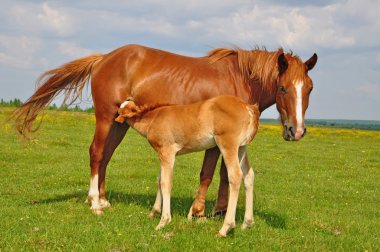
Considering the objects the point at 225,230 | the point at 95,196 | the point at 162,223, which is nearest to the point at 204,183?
the point at 162,223

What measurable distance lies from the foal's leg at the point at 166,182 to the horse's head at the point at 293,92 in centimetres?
187

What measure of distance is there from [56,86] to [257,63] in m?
4.34

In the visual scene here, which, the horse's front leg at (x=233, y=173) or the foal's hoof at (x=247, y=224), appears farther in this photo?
the foal's hoof at (x=247, y=224)

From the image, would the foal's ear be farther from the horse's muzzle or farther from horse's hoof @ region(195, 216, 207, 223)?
the horse's muzzle

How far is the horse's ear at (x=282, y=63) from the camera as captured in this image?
7.04 m

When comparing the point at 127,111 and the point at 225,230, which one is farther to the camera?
the point at 127,111

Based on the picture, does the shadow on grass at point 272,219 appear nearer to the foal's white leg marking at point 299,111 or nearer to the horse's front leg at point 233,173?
the horse's front leg at point 233,173

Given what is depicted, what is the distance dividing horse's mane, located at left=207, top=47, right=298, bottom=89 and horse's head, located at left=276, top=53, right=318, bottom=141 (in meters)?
0.22

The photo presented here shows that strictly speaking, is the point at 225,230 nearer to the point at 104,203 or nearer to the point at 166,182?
the point at 166,182

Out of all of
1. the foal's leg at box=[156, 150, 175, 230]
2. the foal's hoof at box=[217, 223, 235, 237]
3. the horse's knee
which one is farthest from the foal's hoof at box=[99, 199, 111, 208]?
the horse's knee

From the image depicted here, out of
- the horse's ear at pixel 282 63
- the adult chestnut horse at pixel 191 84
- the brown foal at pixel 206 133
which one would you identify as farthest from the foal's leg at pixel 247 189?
Answer: the horse's ear at pixel 282 63

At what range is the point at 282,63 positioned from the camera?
7.10m

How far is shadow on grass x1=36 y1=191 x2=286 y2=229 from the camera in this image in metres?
7.98

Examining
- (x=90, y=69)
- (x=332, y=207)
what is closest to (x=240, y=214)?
(x=332, y=207)
